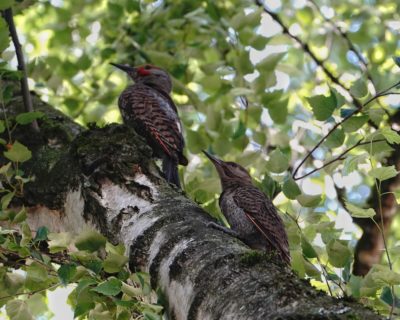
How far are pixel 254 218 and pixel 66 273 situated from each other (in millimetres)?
1462

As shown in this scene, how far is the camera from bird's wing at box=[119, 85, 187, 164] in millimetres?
4402

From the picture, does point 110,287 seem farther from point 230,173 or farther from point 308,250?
point 230,173

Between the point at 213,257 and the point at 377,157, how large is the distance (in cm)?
171

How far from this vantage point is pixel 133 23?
5668 millimetres

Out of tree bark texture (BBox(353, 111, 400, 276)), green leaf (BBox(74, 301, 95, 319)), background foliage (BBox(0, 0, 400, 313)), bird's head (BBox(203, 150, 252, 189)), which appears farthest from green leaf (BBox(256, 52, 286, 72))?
green leaf (BBox(74, 301, 95, 319))

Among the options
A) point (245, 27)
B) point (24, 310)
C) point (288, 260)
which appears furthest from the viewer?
point (245, 27)

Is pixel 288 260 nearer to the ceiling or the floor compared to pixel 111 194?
nearer to the floor

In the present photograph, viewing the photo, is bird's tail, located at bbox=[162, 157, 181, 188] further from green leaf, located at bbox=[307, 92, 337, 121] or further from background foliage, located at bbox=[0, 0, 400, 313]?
green leaf, located at bbox=[307, 92, 337, 121]

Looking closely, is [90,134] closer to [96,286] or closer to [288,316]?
[96,286]

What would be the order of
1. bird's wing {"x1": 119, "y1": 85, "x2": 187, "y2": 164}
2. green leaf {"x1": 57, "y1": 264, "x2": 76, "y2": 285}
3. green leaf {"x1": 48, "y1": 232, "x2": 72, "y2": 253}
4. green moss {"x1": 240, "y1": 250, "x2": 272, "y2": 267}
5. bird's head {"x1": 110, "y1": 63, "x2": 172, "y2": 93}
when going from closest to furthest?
green moss {"x1": 240, "y1": 250, "x2": 272, "y2": 267} < green leaf {"x1": 57, "y1": 264, "x2": 76, "y2": 285} < green leaf {"x1": 48, "y1": 232, "x2": 72, "y2": 253} < bird's wing {"x1": 119, "y1": 85, "x2": 187, "y2": 164} < bird's head {"x1": 110, "y1": 63, "x2": 172, "y2": 93}

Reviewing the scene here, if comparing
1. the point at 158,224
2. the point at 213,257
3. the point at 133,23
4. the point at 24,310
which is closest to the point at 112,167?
the point at 158,224

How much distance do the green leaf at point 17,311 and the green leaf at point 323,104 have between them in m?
1.41

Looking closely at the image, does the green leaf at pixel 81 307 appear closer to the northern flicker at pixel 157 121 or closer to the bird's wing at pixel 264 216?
the bird's wing at pixel 264 216

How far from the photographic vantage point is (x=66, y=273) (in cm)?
228
